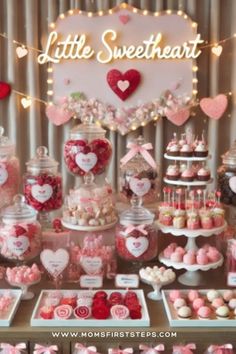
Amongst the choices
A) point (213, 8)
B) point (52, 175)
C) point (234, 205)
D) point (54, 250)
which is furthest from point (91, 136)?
point (213, 8)

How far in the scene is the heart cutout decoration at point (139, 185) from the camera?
2.44 metres

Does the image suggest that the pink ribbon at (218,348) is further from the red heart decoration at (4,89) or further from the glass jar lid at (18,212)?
the red heart decoration at (4,89)

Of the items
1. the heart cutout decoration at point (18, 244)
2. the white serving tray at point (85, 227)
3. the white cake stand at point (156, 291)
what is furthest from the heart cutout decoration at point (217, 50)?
the heart cutout decoration at point (18, 244)

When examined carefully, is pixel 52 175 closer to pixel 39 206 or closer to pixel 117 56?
pixel 39 206

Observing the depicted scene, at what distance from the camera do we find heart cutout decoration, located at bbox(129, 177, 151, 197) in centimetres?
244

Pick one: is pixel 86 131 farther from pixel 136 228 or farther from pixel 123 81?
pixel 123 81

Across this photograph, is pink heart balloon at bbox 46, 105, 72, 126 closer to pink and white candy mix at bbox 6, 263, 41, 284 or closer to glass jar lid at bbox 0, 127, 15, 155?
glass jar lid at bbox 0, 127, 15, 155

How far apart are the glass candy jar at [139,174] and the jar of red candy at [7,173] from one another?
22.7 inches

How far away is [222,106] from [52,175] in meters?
1.33

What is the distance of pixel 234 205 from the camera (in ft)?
7.55

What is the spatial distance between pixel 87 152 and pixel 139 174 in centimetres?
34

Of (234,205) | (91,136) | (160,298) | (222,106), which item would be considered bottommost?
(160,298)

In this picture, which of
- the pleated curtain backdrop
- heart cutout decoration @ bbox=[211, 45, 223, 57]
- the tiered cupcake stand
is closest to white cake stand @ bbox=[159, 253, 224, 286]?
the tiered cupcake stand

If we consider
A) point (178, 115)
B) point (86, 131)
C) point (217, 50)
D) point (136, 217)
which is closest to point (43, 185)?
point (86, 131)
